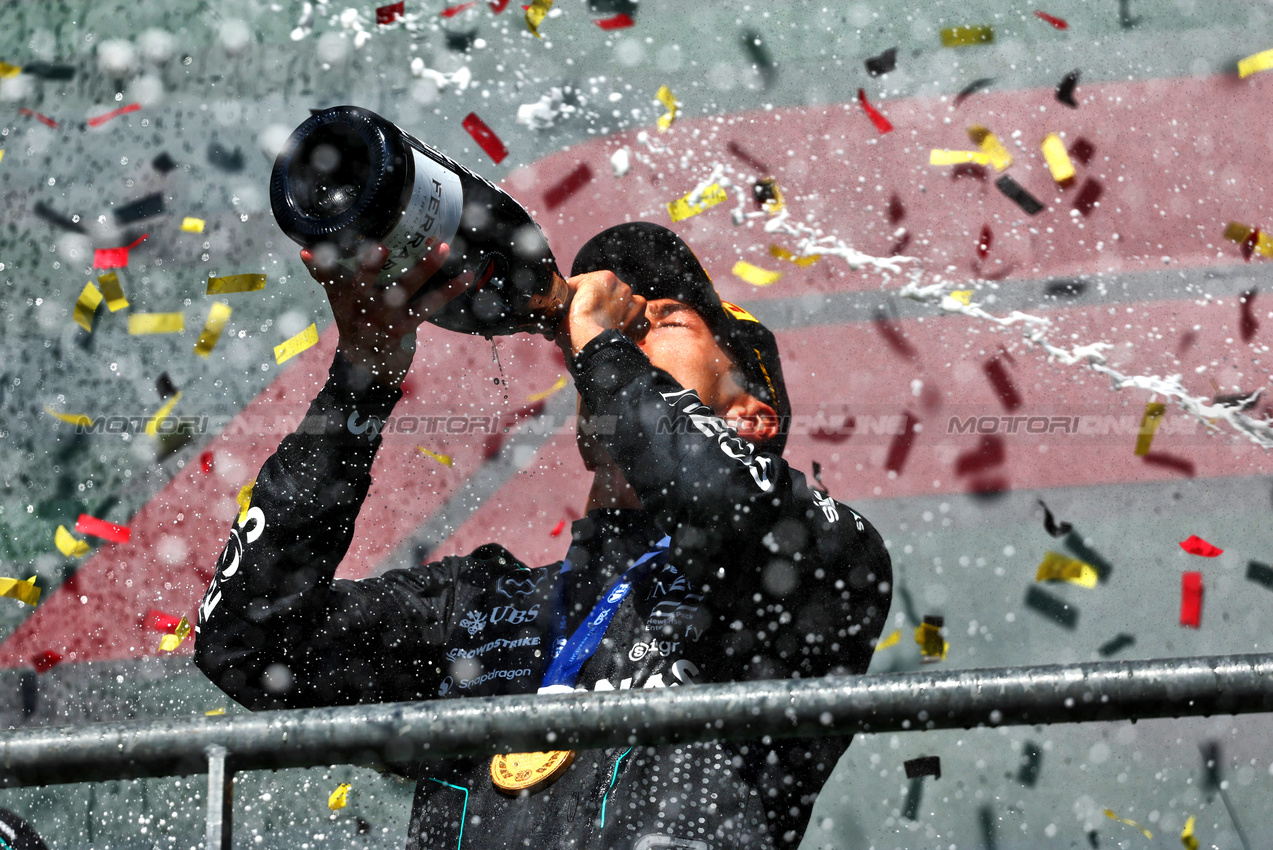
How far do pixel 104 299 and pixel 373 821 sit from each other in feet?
4.76

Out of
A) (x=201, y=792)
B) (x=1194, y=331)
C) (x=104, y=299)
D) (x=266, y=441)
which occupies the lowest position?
(x=201, y=792)

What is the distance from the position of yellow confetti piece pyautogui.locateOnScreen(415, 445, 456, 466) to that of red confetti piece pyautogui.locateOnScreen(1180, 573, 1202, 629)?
170 cm

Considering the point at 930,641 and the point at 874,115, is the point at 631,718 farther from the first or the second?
the point at 874,115

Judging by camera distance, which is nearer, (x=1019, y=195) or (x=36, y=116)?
(x=1019, y=195)

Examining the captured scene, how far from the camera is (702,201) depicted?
7.89 feet

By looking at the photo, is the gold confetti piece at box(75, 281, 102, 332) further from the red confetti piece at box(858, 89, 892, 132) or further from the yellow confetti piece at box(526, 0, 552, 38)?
the red confetti piece at box(858, 89, 892, 132)

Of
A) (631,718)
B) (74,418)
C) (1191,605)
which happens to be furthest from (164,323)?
(1191,605)

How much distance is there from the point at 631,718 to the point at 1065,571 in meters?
1.82

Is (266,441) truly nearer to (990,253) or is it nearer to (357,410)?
(357,410)

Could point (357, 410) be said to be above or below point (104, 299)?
above

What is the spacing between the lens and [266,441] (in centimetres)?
244

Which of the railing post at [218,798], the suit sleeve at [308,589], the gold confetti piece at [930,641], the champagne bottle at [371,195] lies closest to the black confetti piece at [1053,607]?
the gold confetti piece at [930,641]

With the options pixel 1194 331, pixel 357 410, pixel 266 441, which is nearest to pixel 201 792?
pixel 266 441

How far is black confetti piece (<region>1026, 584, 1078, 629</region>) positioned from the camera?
220cm
